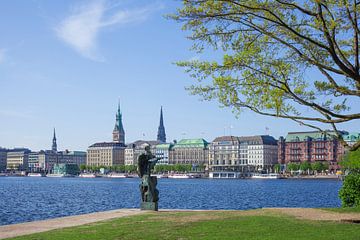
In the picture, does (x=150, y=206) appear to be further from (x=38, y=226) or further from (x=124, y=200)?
(x=124, y=200)

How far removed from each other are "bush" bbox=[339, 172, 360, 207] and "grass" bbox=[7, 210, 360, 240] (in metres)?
8.71

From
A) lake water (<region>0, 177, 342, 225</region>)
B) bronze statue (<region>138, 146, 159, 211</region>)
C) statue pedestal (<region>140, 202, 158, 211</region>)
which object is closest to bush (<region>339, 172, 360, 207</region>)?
bronze statue (<region>138, 146, 159, 211</region>)

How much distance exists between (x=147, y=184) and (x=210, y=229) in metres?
9.12

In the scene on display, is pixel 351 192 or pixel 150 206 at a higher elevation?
pixel 351 192

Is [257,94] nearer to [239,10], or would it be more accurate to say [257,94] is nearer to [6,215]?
[239,10]

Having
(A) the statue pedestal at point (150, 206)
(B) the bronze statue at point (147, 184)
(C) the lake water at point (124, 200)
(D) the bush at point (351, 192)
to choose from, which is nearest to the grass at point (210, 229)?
Answer: (A) the statue pedestal at point (150, 206)

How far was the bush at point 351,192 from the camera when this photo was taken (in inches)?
1063

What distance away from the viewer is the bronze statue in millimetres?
24750

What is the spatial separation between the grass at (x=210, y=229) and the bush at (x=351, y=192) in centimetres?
871

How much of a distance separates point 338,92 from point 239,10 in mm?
4593

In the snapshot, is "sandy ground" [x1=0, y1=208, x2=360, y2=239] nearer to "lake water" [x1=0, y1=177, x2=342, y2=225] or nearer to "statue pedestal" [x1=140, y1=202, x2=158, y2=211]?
"statue pedestal" [x1=140, y1=202, x2=158, y2=211]

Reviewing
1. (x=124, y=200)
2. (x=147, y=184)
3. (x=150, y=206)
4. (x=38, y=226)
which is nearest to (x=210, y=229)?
(x=38, y=226)

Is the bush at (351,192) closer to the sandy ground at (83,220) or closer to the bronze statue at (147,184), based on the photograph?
the sandy ground at (83,220)

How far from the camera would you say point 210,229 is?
16.2 metres
